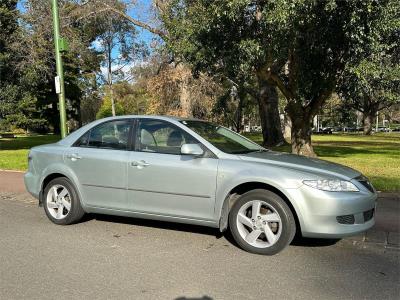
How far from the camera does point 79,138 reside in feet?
23.3

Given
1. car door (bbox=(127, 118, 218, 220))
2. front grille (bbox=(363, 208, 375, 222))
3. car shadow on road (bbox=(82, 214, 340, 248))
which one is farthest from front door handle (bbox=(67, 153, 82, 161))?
front grille (bbox=(363, 208, 375, 222))

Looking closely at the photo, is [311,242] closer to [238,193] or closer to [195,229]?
[238,193]

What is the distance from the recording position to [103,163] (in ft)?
21.6

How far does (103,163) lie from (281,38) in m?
6.82

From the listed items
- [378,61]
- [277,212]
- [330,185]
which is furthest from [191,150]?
[378,61]

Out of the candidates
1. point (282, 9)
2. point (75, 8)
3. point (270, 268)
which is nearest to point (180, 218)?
point (270, 268)

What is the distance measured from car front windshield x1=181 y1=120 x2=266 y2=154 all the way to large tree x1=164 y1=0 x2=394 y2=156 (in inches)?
176

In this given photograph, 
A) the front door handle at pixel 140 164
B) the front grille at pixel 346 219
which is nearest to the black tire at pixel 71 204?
the front door handle at pixel 140 164

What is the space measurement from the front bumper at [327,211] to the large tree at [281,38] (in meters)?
5.82

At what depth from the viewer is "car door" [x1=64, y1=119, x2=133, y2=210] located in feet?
21.2

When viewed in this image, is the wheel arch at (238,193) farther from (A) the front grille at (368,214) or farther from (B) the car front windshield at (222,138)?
(A) the front grille at (368,214)

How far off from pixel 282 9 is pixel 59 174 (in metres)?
5.90

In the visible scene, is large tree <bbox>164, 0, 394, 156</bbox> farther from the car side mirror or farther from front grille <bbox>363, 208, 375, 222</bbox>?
front grille <bbox>363, 208, 375, 222</bbox>

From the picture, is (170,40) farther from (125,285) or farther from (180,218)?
(125,285)
